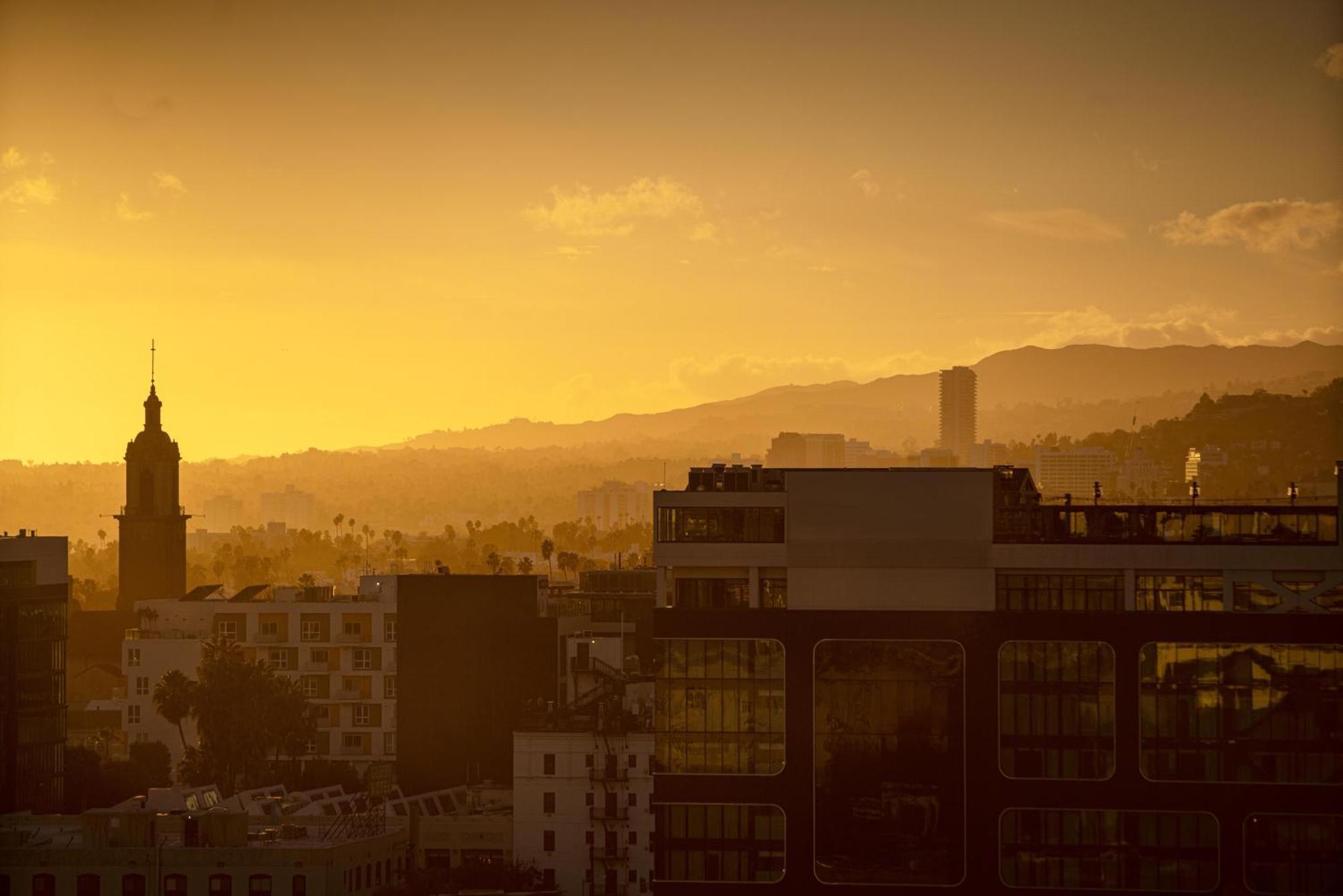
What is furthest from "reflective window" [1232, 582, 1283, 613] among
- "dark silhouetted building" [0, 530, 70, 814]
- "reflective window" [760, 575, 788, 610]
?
"dark silhouetted building" [0, 530, 70, 814]

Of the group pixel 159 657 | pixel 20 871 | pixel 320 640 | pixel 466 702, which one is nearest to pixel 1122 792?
pixel 20 871

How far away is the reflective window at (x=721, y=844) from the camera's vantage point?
112 ft

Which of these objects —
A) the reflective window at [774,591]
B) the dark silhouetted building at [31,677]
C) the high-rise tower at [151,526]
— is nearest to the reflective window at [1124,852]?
the reflective window at [774,591]

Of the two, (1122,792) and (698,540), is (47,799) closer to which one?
(698,540)

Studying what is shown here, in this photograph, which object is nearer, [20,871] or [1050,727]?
[1050,727]

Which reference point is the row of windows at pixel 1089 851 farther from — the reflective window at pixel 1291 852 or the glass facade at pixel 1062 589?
the glass facade at pixel 1062 589

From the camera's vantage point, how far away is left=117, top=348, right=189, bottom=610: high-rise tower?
365 feet

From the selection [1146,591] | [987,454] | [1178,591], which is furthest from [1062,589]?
[987,454]

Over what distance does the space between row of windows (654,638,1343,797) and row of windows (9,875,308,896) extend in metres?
15.0

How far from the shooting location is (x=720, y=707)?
114ft

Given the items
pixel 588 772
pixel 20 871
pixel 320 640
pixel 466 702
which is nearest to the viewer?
pixel 20 871

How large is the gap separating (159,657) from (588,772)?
99.9 feet

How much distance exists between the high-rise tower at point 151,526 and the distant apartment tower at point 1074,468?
43754 mm

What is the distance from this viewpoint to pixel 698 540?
3594 centimetres
